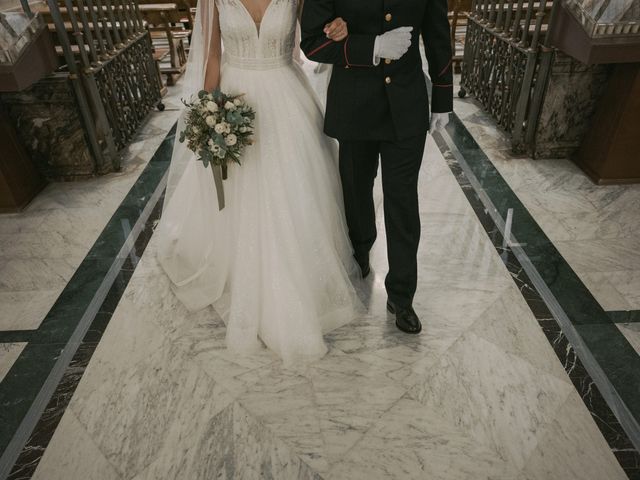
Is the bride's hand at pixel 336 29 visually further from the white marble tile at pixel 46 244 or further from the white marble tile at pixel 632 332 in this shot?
the white marble tile at pixel 46 244

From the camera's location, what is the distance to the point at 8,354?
7.52ft

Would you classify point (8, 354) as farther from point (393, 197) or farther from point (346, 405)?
point (393, 197)

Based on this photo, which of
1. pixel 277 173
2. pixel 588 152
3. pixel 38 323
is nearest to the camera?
pixel 277 173

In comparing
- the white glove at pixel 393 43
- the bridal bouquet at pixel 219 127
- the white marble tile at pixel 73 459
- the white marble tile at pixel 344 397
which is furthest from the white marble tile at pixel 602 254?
the white marble tile at pixel 73 459

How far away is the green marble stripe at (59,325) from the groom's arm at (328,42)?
1.81m

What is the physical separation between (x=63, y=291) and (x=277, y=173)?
4.91 ft

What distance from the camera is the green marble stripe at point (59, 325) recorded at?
80.7 inches

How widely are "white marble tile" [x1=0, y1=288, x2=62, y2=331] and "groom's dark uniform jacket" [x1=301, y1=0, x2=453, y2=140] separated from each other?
71.5 inches

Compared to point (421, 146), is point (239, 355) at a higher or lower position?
lower

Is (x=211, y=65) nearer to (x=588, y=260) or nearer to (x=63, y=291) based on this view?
(x=63, y=291)

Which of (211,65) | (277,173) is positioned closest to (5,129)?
(211,65)

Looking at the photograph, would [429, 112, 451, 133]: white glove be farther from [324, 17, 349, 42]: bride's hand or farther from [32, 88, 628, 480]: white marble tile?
[32, 88, 628, 480]: white marble tile

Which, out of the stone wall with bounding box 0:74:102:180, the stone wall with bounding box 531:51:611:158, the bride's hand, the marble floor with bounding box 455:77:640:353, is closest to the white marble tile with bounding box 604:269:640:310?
the marble floor with bounding box 455:77:640:353

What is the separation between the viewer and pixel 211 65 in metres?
2.15
